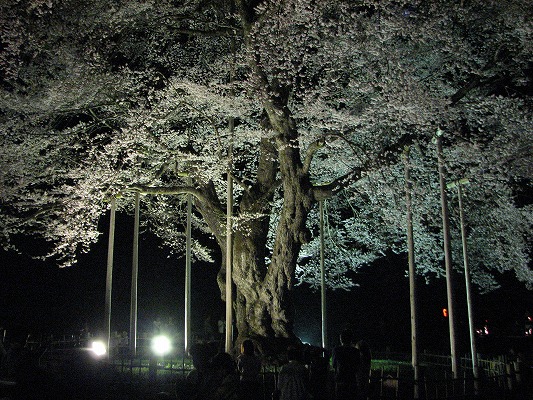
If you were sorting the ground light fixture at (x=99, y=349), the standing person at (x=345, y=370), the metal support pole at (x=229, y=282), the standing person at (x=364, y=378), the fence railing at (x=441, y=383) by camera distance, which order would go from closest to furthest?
1. the standing person at (x=345, y=370)
2. the standing person at (x=364, y=378)
3. the fence railing at (x=441, y=383)
4. the metal support pole at (x=229, y=282)
5. the ground light fixture at (x=99, y=349)

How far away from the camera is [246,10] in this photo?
16234 mm

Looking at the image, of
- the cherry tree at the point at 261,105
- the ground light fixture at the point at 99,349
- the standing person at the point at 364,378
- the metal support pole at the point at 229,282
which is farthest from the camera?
the ground light fixture at the point at 99,349

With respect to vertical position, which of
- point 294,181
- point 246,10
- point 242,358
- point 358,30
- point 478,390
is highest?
point 246,10

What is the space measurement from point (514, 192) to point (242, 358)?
17.1 m

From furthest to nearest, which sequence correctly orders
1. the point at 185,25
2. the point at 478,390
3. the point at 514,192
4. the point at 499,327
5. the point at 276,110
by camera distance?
the point at 499,327, the point at 514,192, the point at 185,25, the point at 276,110, the point at 478,390

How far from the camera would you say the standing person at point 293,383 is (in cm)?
677

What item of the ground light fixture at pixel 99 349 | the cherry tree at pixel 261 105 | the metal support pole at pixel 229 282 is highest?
the cherry tree at pixel 261 105

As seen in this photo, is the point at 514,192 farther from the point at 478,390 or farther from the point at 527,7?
the point at 478,390

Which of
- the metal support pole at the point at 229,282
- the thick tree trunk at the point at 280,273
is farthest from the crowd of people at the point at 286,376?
the thick tree trunk at the point at 280,273

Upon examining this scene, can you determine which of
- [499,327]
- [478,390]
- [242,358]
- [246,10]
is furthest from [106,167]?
[499,327]

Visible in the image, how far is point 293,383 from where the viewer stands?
6801 mm

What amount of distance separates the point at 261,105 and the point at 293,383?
12209mm

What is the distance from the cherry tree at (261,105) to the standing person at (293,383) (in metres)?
8.95

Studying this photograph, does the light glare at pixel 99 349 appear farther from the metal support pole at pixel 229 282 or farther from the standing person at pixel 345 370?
→ the standing person at pixel 345 370
